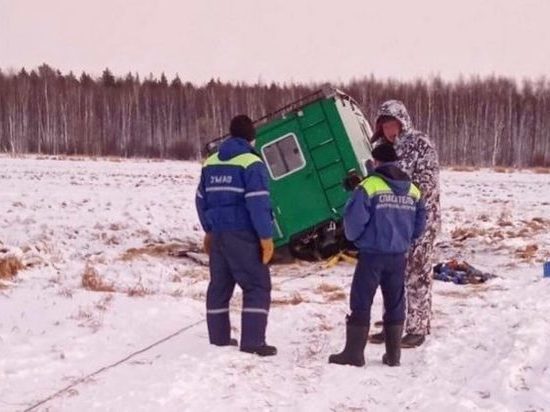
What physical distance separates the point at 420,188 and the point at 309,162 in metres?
6.03

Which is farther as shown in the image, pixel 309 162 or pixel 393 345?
pixel 309 162

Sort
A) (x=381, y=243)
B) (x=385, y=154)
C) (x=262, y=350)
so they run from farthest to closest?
(x=262, y=350) < (x=385, y=154) < (x=381, y=243)

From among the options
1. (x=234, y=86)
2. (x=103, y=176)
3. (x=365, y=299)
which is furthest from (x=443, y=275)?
(x=234, y=86)

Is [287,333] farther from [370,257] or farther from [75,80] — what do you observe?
[75,80]

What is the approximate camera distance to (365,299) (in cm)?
602

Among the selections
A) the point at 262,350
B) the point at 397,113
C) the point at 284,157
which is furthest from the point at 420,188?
the point at 284,157

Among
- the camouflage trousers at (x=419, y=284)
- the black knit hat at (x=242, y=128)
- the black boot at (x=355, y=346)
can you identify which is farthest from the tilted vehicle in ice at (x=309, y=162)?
the black boot at (x=355, y=346)

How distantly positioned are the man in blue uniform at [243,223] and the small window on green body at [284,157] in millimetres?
6401

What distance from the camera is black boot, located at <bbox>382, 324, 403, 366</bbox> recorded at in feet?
20.0

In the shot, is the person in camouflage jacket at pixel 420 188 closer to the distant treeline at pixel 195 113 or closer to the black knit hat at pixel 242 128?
the black knit hat at pixel 242 128

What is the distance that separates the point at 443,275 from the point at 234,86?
69541mm

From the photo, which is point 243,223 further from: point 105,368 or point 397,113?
point 397,113

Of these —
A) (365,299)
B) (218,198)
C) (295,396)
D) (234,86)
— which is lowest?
(295,396)

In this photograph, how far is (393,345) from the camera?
6113 mm
